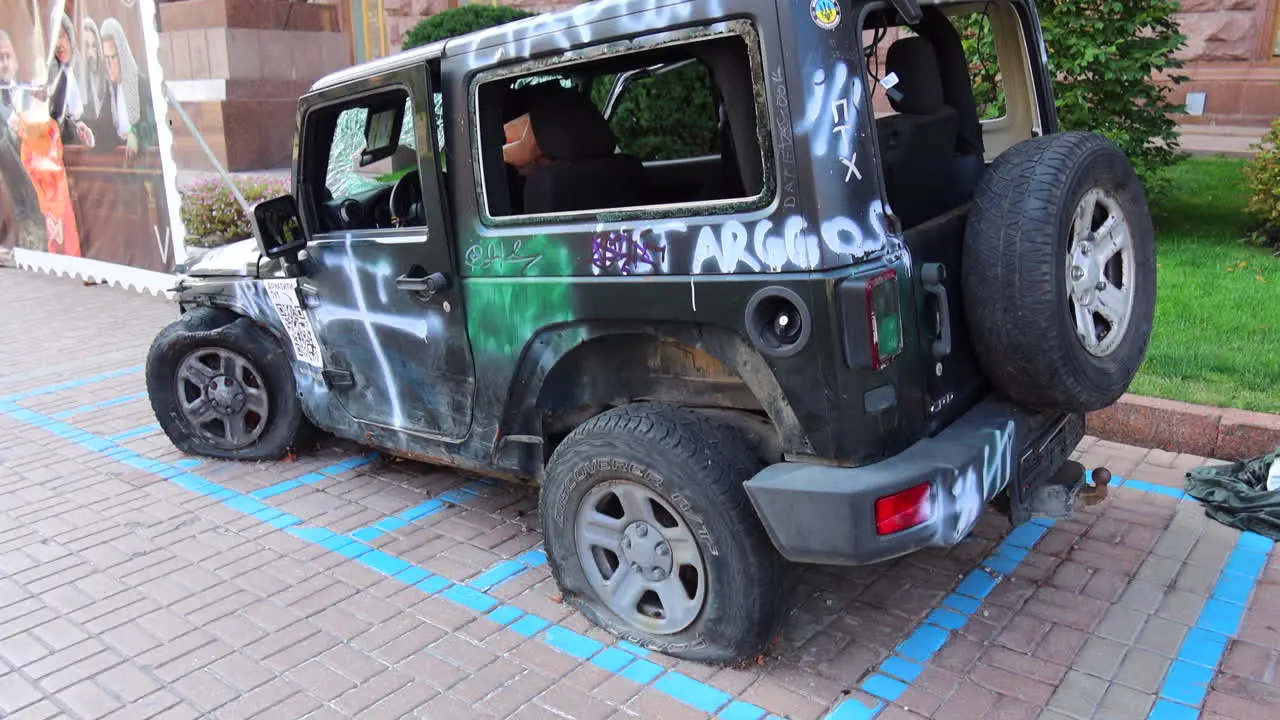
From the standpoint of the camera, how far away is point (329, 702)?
3.20m

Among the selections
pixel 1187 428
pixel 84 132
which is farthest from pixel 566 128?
pixel 84 132

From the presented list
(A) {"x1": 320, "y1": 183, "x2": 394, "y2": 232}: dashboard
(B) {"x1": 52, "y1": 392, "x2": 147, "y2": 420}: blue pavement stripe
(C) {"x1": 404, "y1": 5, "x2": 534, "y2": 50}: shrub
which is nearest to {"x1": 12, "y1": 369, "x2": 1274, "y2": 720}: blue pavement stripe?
(A) {"x1": 320, "y1": 183, "x2": 394, "y2": 232}: dashboard

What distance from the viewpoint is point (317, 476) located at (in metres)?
5.20

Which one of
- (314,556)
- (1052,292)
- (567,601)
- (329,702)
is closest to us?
(1052,292)

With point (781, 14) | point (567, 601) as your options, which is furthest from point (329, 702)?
point (781, 14)

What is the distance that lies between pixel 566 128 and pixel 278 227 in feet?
5.16

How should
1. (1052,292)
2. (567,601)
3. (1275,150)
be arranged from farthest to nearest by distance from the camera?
(1275,150)
(567,601)
(1052,292)

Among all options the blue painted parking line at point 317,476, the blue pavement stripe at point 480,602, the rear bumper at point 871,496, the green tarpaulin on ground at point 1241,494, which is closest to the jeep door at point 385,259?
the blue pavement stripe at point 480,602

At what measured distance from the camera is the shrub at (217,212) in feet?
32.3

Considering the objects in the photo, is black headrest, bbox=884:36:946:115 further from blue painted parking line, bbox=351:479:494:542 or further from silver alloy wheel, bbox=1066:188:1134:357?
blue painted parking line, bbox=351:479:494:542

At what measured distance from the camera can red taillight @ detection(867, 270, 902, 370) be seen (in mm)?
2730

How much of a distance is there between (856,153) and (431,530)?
272cm

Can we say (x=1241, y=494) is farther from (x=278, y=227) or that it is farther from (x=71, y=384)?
(x=71, y=384)

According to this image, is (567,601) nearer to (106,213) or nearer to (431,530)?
(431,530)
